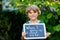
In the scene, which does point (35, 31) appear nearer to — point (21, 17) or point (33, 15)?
point (33, 15)

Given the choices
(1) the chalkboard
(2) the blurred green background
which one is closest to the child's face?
(1) the chalkboard

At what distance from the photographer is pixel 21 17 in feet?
28.6

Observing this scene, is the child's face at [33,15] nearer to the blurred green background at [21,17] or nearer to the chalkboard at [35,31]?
the chalkboard at [35,31]

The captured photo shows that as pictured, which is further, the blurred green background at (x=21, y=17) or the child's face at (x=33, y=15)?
the blurred green background at (x=21, y=17)

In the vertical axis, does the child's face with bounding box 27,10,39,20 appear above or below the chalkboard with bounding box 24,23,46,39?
above

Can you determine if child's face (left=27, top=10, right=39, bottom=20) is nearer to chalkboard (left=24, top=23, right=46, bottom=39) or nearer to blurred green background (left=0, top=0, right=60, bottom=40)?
chalkboard (left=24, top=23, right=46, bottom=39)

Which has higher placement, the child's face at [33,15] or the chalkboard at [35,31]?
the child's face at [33,15]

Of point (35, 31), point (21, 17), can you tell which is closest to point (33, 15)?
point (35, 31)

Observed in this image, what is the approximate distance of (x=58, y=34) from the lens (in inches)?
287

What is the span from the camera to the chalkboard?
217 inches

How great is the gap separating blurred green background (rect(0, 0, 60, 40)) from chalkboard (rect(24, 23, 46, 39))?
96cm

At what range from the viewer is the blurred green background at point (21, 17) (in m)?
6.87

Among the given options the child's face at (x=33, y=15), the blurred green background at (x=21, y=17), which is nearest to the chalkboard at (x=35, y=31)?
the child's face at (x=33, y=15)

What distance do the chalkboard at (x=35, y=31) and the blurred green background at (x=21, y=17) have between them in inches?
37.8
